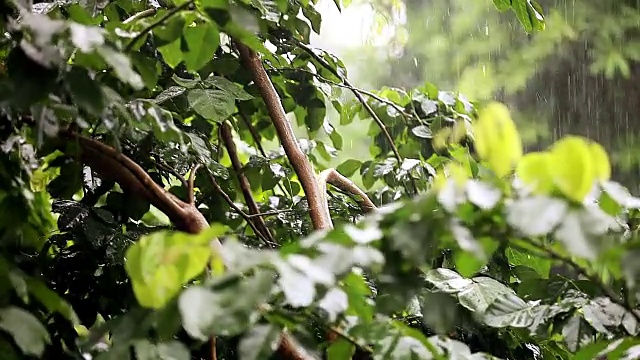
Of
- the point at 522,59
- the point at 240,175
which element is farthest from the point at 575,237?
the point at 522,59

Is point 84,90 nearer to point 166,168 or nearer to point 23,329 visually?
point 23,329

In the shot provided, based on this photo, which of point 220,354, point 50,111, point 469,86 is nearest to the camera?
point 50,111

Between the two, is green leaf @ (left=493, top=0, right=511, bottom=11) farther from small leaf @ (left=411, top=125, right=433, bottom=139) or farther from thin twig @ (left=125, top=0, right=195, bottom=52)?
thin twig @ (left=125, top=0, right=195, bottom=52)

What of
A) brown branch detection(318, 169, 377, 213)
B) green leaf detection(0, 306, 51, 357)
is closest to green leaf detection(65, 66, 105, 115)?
green leaf detection(0, 306, 51, 357)

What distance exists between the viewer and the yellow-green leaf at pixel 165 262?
0.30 meters

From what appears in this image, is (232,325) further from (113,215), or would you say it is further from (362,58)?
(362,58)

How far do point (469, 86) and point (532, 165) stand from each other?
159cm

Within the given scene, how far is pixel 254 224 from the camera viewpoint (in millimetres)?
775

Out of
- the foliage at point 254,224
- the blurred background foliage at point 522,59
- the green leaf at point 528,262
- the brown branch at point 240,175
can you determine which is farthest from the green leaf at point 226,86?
the blurred background foliage at point 522,59

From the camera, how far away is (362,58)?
1.98 meters

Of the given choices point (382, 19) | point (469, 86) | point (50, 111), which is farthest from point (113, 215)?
point (469, 86)

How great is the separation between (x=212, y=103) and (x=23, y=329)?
337mm

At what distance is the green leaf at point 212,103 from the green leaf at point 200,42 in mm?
195

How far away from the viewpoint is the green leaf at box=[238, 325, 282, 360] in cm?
30
